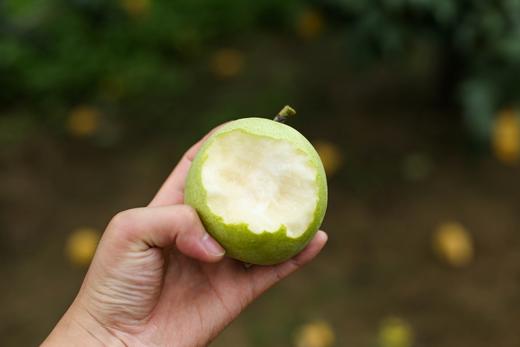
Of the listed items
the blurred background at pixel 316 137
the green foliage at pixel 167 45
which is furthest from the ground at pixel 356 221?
the green foliage at pixel 167 45

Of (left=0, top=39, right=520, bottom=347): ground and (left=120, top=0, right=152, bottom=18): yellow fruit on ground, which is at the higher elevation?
(left=120, top=0, right=152, bottom=18): yellow fruit on ground

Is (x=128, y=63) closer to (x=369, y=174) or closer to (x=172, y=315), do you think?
(x=369, y=174)

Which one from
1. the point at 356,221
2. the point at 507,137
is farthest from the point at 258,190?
the point at 507,137

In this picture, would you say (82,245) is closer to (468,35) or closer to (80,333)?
(80,333)

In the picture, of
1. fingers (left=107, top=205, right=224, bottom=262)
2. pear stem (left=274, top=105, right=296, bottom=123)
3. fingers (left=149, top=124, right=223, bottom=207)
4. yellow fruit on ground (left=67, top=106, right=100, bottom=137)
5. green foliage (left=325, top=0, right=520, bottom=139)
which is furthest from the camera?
yellow fruit on ground (left=67, top=106, right=100, bottom=137)

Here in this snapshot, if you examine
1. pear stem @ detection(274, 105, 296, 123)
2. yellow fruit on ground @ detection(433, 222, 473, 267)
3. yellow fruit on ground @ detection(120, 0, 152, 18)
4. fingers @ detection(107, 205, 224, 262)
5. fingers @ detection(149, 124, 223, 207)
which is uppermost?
yellow fruit on ground @ detection(120, 0, 152, 18)

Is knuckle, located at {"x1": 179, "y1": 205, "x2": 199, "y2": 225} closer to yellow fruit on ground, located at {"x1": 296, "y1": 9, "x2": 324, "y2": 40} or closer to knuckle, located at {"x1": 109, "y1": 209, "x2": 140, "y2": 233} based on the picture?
knuckle, located at {"x1": 109, "y1": 209, "x2": 140, "y2": 233}

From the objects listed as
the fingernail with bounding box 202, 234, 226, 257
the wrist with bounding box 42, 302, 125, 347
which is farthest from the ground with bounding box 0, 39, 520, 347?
the fingernail with bounding box 202, 234, 226, 257
